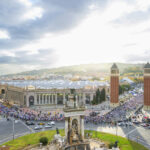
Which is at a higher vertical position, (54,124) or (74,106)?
(74,106)

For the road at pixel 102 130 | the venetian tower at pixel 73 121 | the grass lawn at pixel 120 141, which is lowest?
the road at pixel 102 130

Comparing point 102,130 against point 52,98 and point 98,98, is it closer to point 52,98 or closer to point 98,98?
point 98,98

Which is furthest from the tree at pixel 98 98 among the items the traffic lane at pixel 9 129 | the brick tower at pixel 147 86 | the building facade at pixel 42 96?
the traffic lane at pixel 9 129

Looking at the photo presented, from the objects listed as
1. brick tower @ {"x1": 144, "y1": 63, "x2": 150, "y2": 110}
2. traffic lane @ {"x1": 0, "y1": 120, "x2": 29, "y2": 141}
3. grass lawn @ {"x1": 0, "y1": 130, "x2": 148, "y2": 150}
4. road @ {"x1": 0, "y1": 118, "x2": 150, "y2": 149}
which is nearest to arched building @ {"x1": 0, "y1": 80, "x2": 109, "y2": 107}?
brick tower @ {"x1": 144, "y1": 63, "x2": 150, "y2": 110}

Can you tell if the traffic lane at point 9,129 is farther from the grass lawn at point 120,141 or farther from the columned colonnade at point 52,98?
the columned colonnade at point 52,98

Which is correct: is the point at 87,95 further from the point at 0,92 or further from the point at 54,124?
the point at 0,92

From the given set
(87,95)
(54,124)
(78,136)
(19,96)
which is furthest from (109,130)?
(19,96)
